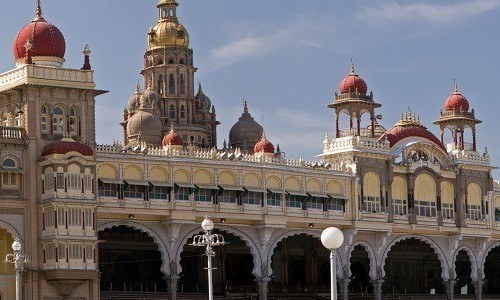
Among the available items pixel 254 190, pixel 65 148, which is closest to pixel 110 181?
pixel 65 148

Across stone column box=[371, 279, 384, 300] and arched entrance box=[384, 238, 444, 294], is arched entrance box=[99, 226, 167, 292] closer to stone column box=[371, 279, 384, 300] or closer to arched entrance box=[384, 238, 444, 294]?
stone column box=[371, 279, 384, 300]

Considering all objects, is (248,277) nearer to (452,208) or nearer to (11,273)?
(452,208)

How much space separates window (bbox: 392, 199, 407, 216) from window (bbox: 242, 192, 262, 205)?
10992 mm

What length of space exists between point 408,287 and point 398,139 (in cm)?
1430

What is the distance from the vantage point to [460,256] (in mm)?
88812

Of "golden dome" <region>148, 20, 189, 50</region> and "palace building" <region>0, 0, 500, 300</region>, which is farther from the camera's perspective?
"golden dome" <region>148, 20, 189, 50</region>

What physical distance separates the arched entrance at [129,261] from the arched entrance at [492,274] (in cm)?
2756

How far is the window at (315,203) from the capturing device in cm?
7219

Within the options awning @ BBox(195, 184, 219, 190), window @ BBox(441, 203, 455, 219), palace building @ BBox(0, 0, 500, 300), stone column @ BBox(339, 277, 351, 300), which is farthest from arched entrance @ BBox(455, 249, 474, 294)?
awning @ BBox(195, 184, 219, 190)

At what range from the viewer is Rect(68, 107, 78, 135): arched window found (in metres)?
59.8

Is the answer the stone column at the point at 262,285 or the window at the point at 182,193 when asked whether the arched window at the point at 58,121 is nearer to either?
the window at the point at 182,193

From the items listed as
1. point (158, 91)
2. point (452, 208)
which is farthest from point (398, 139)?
point (158, 91)

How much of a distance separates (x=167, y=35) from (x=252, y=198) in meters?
42.2

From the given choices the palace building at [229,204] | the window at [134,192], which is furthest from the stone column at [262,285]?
the window at [134,192]
